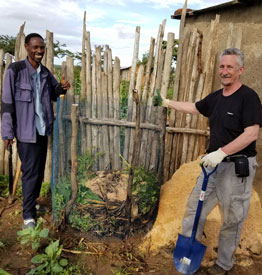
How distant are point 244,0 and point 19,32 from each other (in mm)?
3927

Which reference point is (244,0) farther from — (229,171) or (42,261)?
(42,261)

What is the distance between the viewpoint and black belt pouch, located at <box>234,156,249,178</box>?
281 cm

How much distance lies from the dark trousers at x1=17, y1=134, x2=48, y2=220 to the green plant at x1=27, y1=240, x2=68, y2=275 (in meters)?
1.00

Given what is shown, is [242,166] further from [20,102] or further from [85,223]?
[20,102]

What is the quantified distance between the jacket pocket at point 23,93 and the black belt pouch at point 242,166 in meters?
2.50

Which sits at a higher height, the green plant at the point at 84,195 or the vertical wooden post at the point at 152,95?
the vertical wooden post at the point at 152,95

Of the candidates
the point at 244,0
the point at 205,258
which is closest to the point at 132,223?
the point at 205,258

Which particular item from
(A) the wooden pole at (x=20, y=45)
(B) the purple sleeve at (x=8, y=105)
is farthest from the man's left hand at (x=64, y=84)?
(A) the wooden pole at (x=20, y=45)

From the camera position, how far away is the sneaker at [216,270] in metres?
3.14

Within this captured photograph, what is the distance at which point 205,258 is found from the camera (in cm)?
347

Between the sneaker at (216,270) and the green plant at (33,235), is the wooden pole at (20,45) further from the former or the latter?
the sneaker at (216,270)

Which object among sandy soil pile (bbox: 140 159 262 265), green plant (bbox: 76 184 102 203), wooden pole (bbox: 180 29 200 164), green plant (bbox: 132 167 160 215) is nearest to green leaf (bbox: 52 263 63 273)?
green plant (bbox: 76 184 102 203)

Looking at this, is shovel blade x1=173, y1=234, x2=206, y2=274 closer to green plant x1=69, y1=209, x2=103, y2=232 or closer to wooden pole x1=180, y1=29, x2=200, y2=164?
green plant x1=69, y1=209, x2=103, y2=232

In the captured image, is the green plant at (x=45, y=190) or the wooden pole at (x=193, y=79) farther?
the green plant at (x=45, y=190)
